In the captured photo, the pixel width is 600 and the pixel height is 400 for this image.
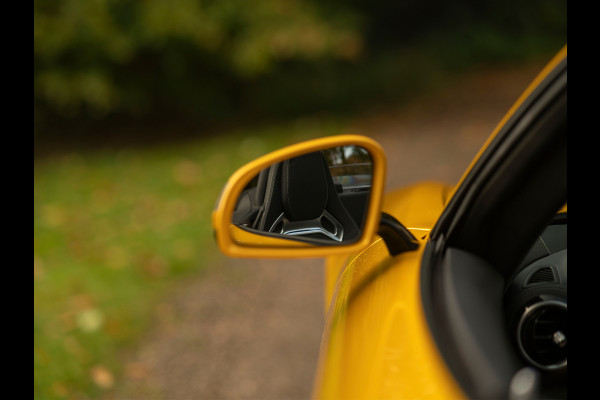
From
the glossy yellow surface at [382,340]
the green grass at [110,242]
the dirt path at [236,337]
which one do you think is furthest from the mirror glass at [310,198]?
the green grass at [110,242]

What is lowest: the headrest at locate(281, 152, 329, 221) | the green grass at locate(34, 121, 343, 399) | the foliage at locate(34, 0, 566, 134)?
the green grass at locate(34, 121, 343, 399)

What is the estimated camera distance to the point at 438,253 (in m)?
1.58

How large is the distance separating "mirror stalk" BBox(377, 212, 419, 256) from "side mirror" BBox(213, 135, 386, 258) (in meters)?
0.03

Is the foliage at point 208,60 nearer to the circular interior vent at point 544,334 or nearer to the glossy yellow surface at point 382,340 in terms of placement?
the glossy yellow surface at point 382,340

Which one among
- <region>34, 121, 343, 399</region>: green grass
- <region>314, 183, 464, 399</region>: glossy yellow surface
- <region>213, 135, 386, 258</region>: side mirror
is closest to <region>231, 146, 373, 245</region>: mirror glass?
<region>213, 135, 386, 258</region>: side mirror

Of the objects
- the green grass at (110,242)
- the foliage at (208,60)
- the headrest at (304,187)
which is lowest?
the green grass at (110,242)

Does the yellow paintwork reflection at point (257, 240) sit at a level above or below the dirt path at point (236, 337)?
above

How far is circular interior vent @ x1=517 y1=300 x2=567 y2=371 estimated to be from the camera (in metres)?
1.64

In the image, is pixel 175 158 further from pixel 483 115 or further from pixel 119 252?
pixel 483 115

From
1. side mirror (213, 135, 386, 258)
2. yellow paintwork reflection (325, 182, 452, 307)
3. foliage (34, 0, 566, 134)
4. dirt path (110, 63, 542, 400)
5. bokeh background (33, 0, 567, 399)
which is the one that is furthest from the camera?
foliage (34, 0, 566, 134)

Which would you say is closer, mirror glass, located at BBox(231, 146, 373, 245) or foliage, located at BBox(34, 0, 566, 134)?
mirror glass, located at BBox(231, 146, 373, 245)

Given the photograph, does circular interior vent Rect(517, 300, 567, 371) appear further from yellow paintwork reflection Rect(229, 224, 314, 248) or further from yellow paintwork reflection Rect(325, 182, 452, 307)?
yellow paintwork reflection Rect(229, 224, 314, 248)

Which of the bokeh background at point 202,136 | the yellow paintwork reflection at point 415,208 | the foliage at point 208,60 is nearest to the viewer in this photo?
the yellow paintwork reflection at point 415,208

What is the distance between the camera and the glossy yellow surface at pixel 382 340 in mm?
1245
